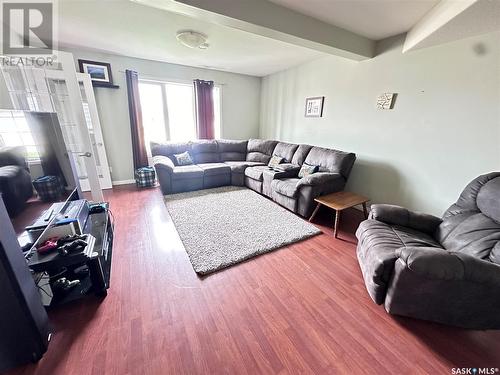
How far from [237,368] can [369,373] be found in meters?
0.74

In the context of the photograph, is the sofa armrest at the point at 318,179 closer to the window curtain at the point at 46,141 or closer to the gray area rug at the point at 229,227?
the gray area rug at the point at 229,227

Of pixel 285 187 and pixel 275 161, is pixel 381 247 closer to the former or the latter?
pixel 285 187

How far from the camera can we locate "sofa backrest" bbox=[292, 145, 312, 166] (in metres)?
3.71

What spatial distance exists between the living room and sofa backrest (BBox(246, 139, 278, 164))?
0.45 metres

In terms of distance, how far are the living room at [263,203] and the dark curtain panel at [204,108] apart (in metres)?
0.44

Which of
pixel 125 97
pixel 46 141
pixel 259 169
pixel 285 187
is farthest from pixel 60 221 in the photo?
pixel 125 97

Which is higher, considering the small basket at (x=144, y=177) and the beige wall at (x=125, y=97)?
the beige wall at (x=125, y=97)

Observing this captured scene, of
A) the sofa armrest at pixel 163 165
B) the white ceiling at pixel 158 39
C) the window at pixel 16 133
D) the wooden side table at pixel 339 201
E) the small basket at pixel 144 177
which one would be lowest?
the small basket at pixel 144 177

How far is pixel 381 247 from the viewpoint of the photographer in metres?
1.56

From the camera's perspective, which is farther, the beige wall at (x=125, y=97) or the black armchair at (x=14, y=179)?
the beige wall at (x=125, y=97)

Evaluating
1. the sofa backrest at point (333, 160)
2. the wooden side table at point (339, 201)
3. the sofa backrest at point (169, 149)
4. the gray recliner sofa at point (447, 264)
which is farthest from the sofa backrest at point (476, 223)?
the sofa backrest at point (169, 149)

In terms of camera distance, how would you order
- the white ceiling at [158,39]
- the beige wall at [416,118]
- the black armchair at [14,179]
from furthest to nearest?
the white ceiling at [158,39] → the beige wall at [416,118] → the black armchair at [14,179]

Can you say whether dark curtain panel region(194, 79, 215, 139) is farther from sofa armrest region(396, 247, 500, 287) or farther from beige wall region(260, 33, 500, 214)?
sofa armrest region(396, 247, 500, 287)

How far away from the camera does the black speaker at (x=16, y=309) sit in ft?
3.41
